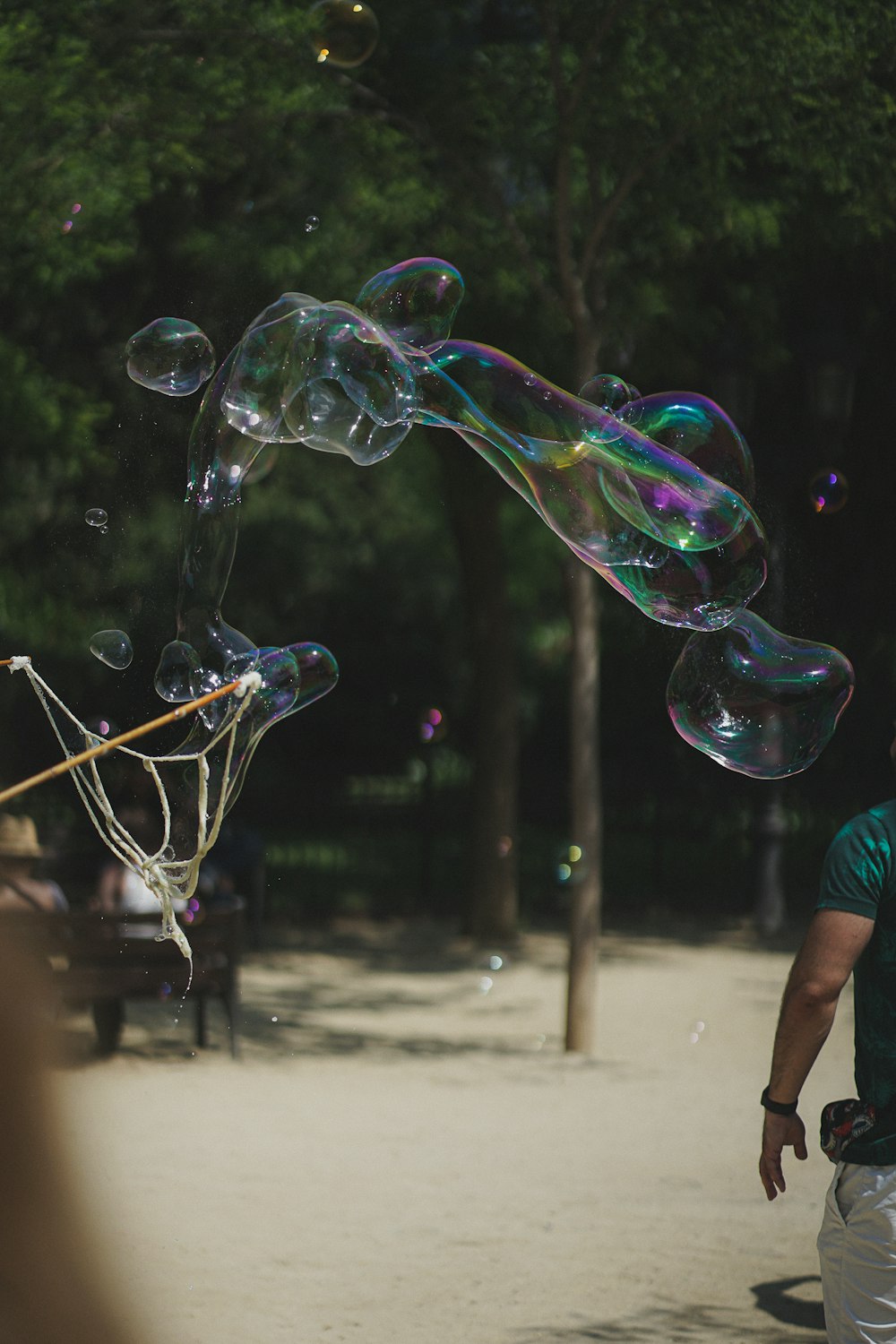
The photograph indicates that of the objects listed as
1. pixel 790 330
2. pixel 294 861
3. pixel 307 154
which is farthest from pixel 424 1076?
pixel 294 861

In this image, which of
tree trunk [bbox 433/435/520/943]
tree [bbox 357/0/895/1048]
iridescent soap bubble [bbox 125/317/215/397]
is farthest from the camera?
tree trunk [bbox 433/435/520/943]

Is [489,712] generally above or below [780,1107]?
below

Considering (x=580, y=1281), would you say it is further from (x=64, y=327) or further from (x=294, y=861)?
(x=294, y=861)

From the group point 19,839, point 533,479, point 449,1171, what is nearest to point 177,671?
point 533,479

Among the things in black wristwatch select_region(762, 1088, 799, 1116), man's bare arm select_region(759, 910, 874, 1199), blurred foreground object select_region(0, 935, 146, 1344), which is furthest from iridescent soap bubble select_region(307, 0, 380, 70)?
blurred foreground object select_region(0, 935, 146, 1344)

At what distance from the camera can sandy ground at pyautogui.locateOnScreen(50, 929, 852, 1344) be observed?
14.4 feet

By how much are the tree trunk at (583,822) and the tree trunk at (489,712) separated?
11.7 feet

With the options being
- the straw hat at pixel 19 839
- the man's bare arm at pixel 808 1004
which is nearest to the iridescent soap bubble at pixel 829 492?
the man's bare arm at pixel 808 1004

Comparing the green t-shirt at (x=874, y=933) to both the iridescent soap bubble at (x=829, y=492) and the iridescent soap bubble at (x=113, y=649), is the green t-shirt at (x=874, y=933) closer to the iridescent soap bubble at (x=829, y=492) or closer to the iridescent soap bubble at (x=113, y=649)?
the iridescent soap bubble at (x=113, y=649)

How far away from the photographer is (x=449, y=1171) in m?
5.94

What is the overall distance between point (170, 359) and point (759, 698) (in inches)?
89.7

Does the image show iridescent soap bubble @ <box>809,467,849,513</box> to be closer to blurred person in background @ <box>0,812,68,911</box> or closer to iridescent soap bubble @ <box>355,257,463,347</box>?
iridescent soap bubble @ <box>355,257,463,347</box>

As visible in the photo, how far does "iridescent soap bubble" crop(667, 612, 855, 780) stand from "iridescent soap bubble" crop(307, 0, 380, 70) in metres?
4.03

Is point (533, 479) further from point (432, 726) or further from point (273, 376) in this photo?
point (432, 726)
